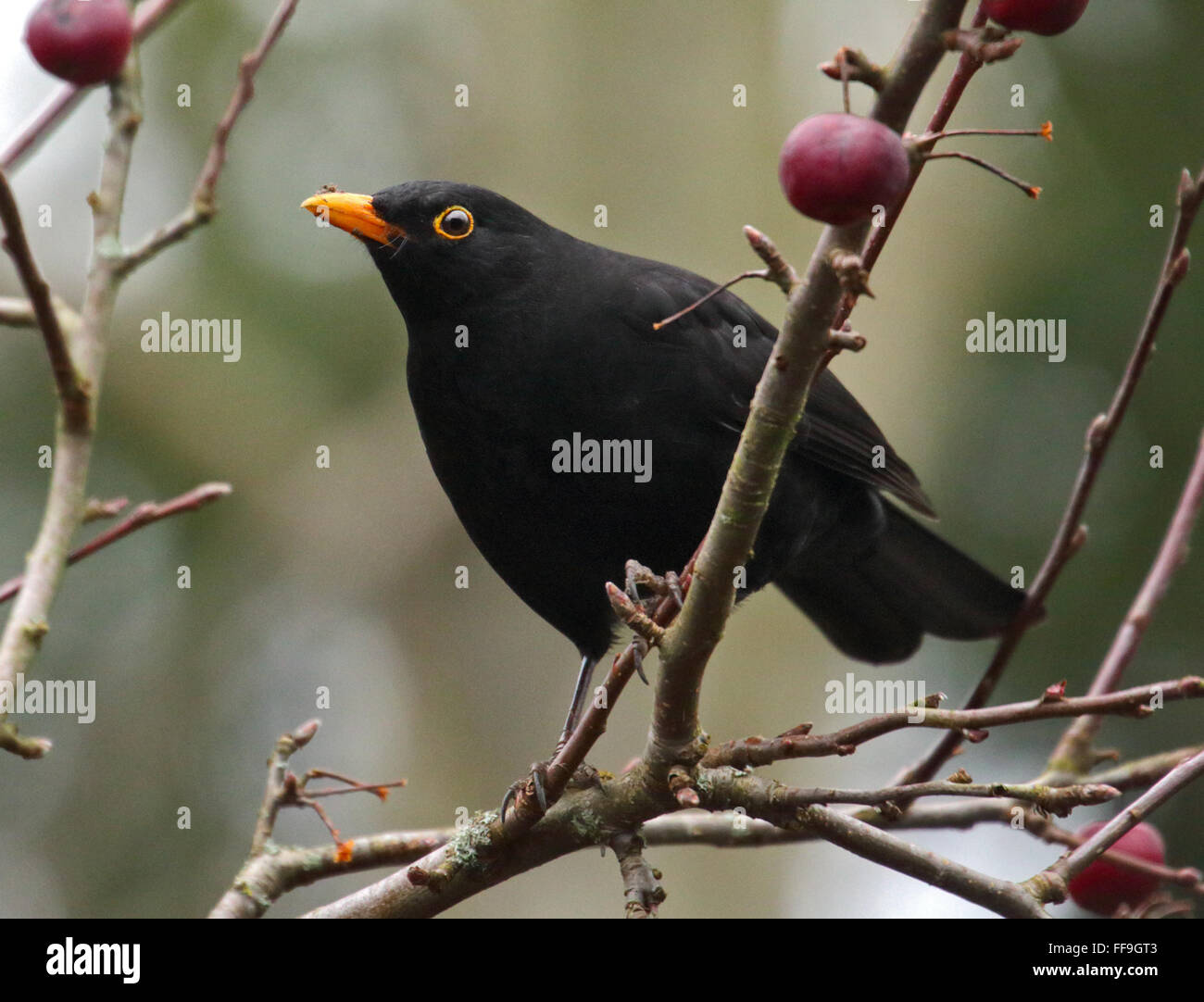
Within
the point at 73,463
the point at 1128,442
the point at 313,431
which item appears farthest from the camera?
the point at 313,431

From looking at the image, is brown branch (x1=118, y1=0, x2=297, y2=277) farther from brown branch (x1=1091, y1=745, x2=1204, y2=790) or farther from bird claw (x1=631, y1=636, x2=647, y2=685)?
brown branch (x1=1091, y1=745, x2=1204, y2=790)

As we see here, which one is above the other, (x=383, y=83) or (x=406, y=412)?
(x=383, y=83)

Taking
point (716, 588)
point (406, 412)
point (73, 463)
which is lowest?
point (716, 588)

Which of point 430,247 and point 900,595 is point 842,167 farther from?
point 900,595

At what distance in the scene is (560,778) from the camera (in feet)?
7.90

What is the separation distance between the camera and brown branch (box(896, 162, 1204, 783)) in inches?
103

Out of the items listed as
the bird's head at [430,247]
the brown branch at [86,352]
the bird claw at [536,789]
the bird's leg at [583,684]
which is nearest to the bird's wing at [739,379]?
the bird's head at [430,247]

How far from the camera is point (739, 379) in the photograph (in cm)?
362

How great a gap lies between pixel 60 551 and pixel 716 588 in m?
1.24

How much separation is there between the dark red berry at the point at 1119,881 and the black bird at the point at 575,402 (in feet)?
3.65

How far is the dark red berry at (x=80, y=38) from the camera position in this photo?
101 inches

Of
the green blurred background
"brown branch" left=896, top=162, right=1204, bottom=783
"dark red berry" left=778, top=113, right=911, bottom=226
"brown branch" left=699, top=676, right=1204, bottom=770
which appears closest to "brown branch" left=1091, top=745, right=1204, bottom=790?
"brown branch" left=896, top=162, right=1204, bottom=783

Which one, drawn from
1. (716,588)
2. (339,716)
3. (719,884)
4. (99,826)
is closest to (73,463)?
(716,588)
